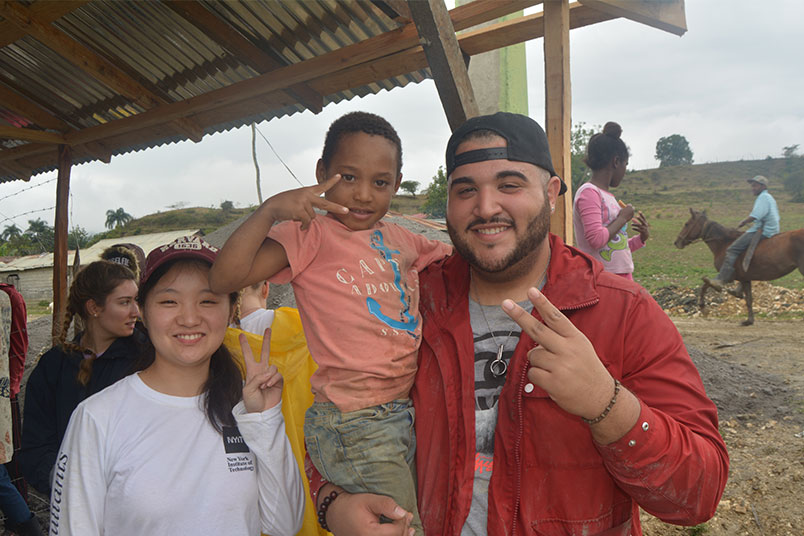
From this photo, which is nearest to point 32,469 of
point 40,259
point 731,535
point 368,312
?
point 368,312

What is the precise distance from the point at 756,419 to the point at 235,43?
261 inches

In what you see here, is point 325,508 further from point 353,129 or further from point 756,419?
point 756,419

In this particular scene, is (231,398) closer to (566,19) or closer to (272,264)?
(272,264)

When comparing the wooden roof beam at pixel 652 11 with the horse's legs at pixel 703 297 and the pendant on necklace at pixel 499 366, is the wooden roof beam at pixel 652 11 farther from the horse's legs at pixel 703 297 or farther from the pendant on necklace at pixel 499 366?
the horse's legs at pixel 703 297

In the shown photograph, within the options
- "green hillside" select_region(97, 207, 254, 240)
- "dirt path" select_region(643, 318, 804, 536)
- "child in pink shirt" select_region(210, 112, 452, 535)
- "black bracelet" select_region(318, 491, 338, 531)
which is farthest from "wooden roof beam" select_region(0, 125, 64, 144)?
"green hillside" select_region(97, 207, 254, 240)

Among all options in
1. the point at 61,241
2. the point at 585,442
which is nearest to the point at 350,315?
the point at 585,442

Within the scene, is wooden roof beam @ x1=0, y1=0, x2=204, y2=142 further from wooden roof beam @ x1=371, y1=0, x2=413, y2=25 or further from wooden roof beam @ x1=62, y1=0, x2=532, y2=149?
wooden roof beam @ x1=371, y1=0, x2=413, y2=25

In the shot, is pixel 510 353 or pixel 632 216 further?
pixel 632 216

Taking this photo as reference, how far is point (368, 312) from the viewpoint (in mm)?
1906

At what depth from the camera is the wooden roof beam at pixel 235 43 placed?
4035mm

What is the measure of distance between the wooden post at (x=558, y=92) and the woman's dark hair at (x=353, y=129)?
1.47 metres

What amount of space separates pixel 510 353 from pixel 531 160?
2.32 feet

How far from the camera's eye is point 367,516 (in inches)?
65.9

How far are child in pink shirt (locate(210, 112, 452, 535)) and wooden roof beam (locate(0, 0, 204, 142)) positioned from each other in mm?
3585
